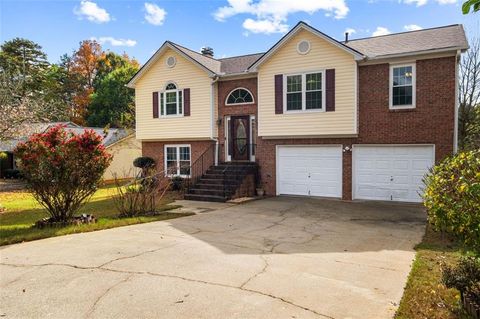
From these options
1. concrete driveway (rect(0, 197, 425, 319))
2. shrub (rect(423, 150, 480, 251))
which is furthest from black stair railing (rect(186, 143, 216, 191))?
shrub (rect(423, 150, 480, 251))

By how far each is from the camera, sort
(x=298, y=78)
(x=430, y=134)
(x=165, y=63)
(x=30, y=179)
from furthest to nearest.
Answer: (x=165, y=63)
(x=298, y=78)
(x=430, y=134)
(x=30, y=179)

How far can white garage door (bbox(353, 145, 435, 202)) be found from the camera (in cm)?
1318

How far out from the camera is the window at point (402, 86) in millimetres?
13125

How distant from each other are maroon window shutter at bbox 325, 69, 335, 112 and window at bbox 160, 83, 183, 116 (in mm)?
7410

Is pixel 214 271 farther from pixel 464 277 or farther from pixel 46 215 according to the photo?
pixel 46 215

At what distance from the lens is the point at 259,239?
8.07 m

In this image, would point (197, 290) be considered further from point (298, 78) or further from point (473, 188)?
point (298, 78)

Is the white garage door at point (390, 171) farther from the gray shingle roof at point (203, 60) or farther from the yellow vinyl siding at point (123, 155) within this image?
the yellow vinyl siding at point (123, 155)

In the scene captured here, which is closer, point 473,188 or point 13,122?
point 473,188

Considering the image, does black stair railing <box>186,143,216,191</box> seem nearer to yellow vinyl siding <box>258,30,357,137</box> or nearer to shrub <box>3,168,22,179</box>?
yellow vinyl siding <box>258,30,357,137</box>

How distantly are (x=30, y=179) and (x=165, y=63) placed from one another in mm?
10619

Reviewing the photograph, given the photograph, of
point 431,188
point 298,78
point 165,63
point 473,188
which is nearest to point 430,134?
point 298,78

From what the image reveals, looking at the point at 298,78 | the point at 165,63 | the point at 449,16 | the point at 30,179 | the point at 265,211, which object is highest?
the point at 449,16

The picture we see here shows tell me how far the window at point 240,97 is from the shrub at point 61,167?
8.17m
